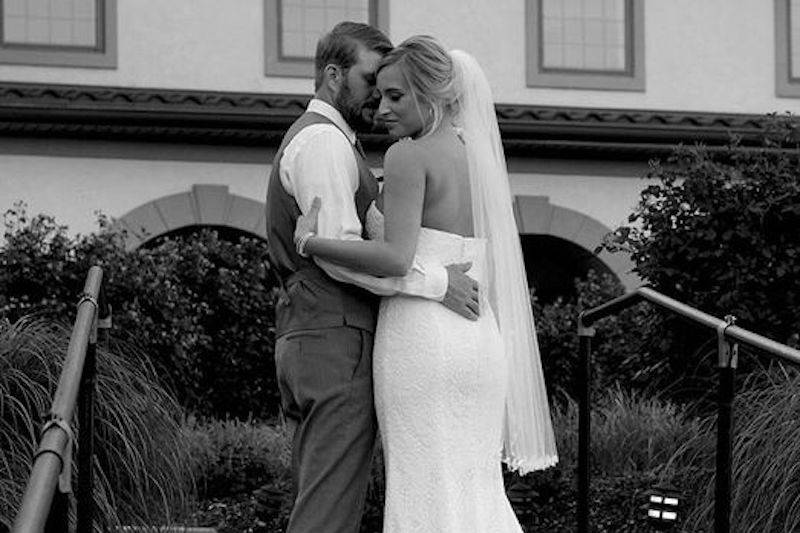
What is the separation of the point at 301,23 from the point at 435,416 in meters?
12.4

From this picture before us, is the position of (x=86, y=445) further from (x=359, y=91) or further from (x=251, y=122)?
(x=251, y=122)

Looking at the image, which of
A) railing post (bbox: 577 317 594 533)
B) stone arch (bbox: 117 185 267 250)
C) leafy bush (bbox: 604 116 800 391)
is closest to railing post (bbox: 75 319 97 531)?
railing post (bbox: 577 317 594 533)

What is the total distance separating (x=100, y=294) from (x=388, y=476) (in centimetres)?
164

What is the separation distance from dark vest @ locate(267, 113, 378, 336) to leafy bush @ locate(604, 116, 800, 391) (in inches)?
173

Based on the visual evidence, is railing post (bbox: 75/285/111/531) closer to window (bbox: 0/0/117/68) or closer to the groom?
the groom

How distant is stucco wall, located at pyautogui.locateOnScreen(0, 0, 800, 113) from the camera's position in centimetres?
1748

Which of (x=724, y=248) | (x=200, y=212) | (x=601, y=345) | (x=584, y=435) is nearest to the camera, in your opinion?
(x=584, y=435)

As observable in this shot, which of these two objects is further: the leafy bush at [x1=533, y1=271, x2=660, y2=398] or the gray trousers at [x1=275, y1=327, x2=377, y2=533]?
the leafy bush at [x1=533, y1=271, x2=660, y2=398]

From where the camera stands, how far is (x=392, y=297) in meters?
5.83

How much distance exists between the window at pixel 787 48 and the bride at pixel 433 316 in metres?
13.3

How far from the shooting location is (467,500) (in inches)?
228

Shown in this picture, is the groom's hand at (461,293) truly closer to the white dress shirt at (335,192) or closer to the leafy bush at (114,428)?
the white dress shirt at (335,192)

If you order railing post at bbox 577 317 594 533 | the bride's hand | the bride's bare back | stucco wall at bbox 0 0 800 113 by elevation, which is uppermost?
stucco wall at bbox 0 0 800 113

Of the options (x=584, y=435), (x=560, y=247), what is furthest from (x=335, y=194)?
(x=560, y=247)
